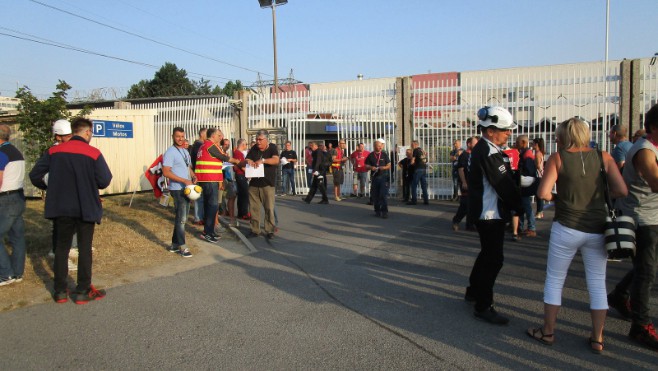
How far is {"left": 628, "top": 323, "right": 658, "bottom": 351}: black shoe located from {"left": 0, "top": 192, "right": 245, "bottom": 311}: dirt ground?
530 centimetres

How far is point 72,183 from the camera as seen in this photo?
17.3 ft

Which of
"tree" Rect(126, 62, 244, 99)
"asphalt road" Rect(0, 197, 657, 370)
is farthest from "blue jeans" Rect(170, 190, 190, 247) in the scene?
"tree" Rect(126, 62, 244, 99)

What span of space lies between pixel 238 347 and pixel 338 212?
8.25m

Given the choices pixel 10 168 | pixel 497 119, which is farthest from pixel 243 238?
pixel 497 119

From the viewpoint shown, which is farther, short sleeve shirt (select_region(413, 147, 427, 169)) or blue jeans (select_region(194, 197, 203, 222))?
short sleeve shirt (select_region(413, 147, 427, 169))

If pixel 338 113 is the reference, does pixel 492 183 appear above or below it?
below

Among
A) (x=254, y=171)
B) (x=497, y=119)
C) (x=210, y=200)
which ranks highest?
(x=497, y=119)

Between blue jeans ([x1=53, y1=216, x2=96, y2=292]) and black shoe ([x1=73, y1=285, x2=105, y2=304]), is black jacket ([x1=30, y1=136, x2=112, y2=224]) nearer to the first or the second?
blue jeans ([x1=53, y1=216, x2=96, y2=292])

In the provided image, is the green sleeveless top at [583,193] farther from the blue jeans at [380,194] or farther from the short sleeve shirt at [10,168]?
the blue jeans at [380,194]

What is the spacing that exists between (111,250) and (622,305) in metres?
6.81

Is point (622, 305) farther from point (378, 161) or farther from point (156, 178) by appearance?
point (156, 178)

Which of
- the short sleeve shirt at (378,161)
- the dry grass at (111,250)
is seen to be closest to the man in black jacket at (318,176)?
the short sleeve shirt at (378,161)

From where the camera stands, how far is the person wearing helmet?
450cm

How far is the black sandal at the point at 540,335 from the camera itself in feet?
13.4
